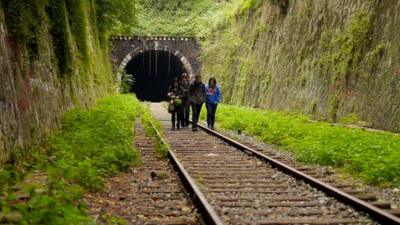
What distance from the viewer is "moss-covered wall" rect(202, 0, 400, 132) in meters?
12.8

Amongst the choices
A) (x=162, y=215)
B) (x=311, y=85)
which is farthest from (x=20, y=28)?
(x=311, y=85)

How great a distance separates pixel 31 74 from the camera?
29.4 ft

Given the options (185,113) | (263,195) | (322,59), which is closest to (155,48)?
(322,59)

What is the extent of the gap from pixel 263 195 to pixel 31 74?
495 cm

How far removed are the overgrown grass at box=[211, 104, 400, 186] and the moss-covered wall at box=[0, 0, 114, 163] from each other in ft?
16.0

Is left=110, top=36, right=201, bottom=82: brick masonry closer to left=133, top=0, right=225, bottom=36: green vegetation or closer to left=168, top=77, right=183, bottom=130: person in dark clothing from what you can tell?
left=133, top=0, right=225, bottom=36: green vegetation

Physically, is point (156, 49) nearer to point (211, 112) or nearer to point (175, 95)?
point (211, 112)

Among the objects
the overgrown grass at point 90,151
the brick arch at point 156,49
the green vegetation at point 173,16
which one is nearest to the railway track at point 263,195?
the overgrown grass at point 90,151

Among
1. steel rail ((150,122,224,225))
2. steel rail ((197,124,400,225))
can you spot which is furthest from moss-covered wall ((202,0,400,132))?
steel rail ((150,122,224,225))

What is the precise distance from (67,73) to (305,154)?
7045 millimetres

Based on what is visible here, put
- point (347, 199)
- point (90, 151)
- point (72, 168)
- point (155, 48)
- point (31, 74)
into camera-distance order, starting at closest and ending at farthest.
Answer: point (347, 199)
point (72, 168)
point (90, 151)
point (31, 74)
point (155, 48)

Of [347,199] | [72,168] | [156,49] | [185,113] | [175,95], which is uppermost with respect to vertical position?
[156,49]

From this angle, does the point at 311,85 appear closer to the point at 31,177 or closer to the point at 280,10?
the point at 280,10

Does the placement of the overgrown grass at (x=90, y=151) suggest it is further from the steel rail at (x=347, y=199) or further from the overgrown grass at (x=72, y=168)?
the steel rail at (x=347, y=199)
